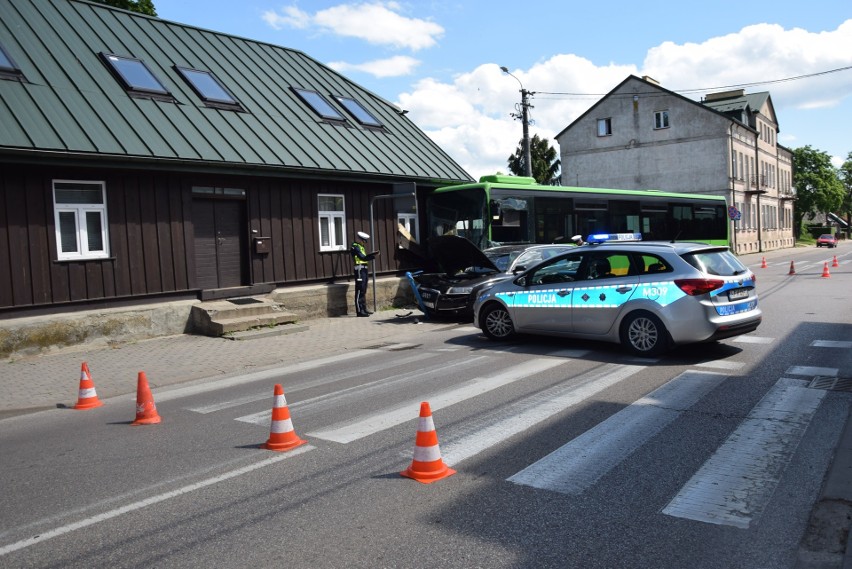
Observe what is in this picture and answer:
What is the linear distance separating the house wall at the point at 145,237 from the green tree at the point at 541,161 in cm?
4652

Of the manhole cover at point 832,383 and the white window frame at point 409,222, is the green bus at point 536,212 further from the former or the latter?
the manhole cover at point 832,383

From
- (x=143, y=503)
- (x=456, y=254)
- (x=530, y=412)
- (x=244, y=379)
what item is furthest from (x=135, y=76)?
(x=143, y=503)

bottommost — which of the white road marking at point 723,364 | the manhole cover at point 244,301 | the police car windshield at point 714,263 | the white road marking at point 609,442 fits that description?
the white road marking at point 609,442

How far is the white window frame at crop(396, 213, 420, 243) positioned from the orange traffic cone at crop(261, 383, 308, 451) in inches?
523

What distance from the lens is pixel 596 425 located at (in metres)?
6.00

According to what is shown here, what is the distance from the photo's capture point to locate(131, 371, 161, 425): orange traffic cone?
22.5 feet

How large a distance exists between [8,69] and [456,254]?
9068 mm

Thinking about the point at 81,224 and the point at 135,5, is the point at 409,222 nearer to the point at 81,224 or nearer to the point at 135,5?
the point at 81,224

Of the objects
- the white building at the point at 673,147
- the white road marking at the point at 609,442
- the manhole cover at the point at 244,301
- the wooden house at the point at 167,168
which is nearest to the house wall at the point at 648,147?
the white building at the point at 673,147

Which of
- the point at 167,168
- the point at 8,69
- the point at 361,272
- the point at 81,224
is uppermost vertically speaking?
the point at 8,69

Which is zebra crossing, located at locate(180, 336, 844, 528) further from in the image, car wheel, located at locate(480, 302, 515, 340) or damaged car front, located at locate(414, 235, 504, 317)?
damaged car front, located at locate(414, 235, 504, 317)

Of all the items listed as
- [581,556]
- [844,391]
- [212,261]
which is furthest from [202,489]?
[212,261]

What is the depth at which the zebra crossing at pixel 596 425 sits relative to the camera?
4.54 metres

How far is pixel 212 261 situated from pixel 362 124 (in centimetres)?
679
